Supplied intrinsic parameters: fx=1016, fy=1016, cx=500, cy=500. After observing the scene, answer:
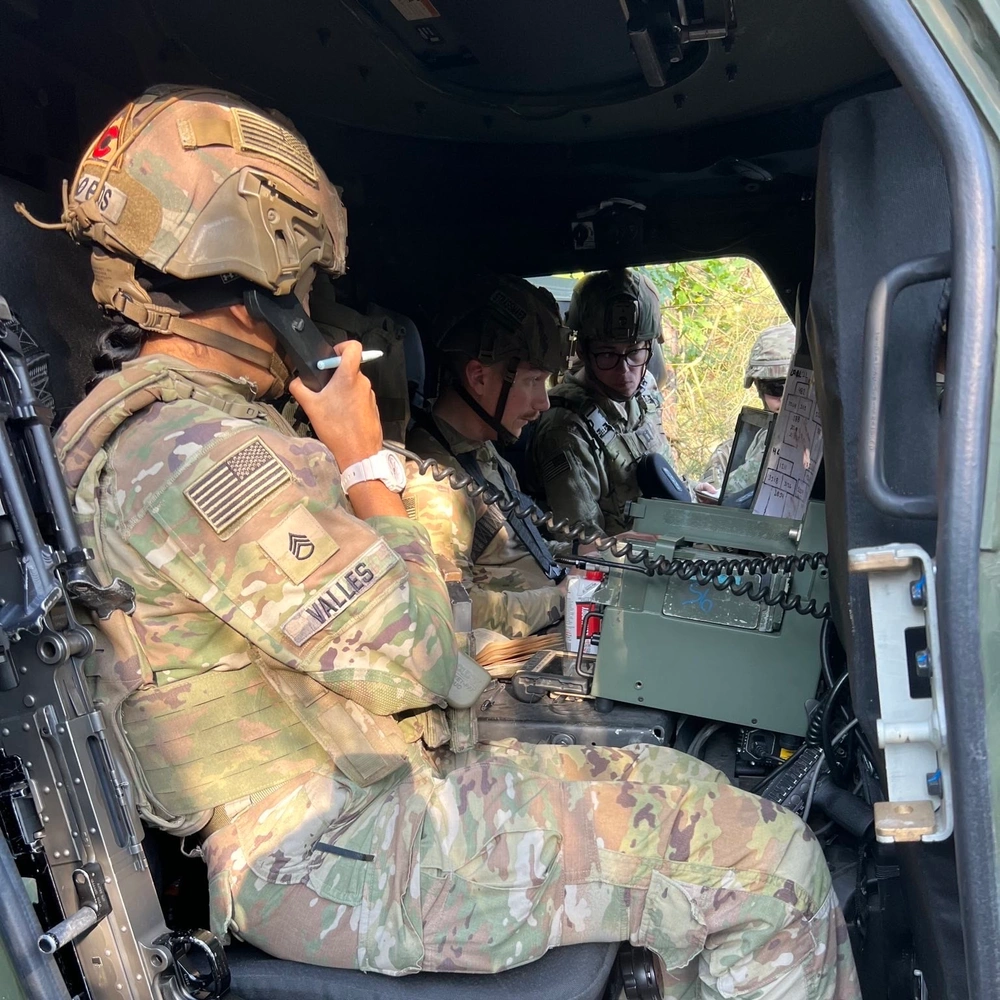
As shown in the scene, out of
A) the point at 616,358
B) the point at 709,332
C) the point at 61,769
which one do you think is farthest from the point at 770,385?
the point at 709,332

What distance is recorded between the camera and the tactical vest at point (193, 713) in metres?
1.50

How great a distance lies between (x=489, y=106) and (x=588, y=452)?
71.8 inches

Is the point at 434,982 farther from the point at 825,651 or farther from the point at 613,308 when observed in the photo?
the point at 613,308

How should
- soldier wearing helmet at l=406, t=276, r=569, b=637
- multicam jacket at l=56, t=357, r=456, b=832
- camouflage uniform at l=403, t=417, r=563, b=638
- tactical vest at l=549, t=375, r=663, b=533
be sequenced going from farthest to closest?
tactical vest at l=549, t=375, r=663, b=533 < soldier wearing helmet at l=406, t=276, r=569, b=637 < camouflage uniform at l=403, t=417, r=563, b=638 < multicam jacket at l=56, t=357, r=456, b=832

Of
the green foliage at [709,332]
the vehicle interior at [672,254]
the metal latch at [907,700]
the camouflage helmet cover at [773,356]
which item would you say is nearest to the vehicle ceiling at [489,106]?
the vehicle interior at [672,254]

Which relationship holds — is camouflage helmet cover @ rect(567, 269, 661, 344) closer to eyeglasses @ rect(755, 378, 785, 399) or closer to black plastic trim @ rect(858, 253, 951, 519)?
eyeglasses @ rect(755, 378, 785, 399)

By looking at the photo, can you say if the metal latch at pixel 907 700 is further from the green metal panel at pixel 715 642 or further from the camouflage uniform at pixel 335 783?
the green metal panel at pixel 715 642

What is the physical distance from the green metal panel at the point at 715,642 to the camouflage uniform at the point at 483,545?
0.83m

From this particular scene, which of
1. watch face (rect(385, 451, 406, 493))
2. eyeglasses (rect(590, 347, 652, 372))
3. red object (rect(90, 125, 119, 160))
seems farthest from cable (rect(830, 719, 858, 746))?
eyeglasses (rect(590, 347, 652, 372))

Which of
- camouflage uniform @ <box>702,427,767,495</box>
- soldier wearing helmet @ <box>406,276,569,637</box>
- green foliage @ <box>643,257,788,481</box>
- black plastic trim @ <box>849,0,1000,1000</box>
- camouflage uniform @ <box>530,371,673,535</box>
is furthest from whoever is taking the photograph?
green foliage @ <box>643,257,788,481</box>

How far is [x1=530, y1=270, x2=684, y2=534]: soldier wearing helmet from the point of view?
13.4ft

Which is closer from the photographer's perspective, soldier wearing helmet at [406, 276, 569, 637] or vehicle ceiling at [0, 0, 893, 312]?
vehicle ceiling at [0, 0, 893, 312]

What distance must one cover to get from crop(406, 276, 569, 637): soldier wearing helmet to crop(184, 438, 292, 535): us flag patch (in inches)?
65.9

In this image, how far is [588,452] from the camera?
13.9 ft
